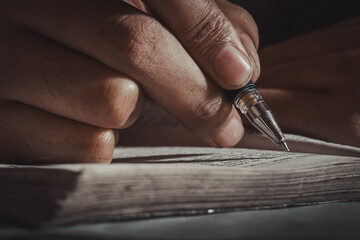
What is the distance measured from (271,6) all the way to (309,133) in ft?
1.91

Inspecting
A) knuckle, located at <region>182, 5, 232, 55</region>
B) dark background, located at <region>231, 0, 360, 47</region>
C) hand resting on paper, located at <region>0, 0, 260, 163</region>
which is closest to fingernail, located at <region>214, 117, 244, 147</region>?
hand resting on paper, located at <region>0, 0, 260, 163</region>

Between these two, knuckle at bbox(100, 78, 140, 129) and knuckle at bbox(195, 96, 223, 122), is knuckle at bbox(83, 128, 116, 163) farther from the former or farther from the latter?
knuckle at bbox(195, 96, 223, 122)

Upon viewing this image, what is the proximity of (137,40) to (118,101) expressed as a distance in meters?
0.09

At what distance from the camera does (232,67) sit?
65 centimetres

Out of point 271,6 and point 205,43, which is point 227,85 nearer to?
point 205,43

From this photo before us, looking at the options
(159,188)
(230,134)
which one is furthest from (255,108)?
(159,188)

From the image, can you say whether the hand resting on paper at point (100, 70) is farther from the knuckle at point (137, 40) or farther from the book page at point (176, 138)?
the book page at point (176, 138)

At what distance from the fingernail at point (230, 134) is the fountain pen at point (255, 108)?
1.5 inches

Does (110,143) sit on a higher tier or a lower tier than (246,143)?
higher

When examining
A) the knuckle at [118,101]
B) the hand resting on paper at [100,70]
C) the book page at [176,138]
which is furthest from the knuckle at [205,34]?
the book page at [176,138]

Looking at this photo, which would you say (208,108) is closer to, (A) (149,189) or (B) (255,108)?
(B) (255,108)

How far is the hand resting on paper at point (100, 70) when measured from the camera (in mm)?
617

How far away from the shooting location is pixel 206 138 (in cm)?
71

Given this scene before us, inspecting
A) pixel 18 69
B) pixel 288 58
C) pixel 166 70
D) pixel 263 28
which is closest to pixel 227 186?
pixel 166 70
